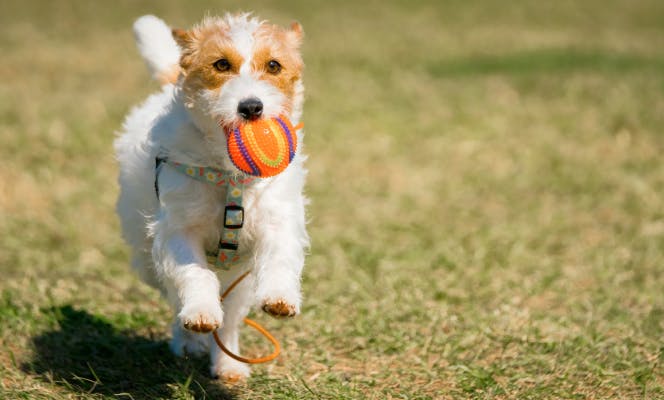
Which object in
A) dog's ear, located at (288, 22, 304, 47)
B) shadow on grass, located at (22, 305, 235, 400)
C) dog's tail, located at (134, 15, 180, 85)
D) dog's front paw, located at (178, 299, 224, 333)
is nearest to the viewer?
dog's front paw, located at (178, 299, 224, 333)

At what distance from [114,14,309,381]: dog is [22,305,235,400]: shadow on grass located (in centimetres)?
59

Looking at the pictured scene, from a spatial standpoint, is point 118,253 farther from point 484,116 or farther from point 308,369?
point 484,116

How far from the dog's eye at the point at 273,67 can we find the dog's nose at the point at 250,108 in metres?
0.30

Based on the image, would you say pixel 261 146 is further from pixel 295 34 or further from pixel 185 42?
pixel 295 34

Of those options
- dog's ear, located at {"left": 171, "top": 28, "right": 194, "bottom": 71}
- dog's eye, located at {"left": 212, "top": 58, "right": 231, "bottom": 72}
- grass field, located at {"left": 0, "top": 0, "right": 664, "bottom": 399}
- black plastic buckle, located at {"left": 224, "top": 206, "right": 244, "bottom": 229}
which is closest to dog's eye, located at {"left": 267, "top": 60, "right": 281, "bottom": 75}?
dog's eye, located at {"left": 212, "top": 58, "right": 231, "bottom": 72}

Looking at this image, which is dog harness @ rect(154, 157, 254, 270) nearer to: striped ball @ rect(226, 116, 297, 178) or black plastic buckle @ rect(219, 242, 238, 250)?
black plastic buckle @ rect(219, 242, 238, 250)

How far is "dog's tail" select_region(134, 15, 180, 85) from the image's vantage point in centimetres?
526

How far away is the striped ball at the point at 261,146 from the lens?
366 cm

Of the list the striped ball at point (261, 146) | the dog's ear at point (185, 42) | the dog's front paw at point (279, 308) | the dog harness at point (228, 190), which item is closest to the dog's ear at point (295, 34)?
the dog's ear at point (185, 42)

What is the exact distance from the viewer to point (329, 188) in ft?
30.1

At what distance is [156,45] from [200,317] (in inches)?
89.0

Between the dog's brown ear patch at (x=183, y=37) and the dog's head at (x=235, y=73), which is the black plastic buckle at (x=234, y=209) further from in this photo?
the dog's brown ear patch at (x=183, y=37)

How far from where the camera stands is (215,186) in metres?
4.06

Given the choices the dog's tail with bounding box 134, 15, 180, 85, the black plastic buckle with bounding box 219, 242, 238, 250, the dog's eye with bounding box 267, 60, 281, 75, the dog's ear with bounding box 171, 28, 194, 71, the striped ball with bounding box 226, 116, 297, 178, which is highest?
the dog's tail with bounding box 134, 15, 180, 85
